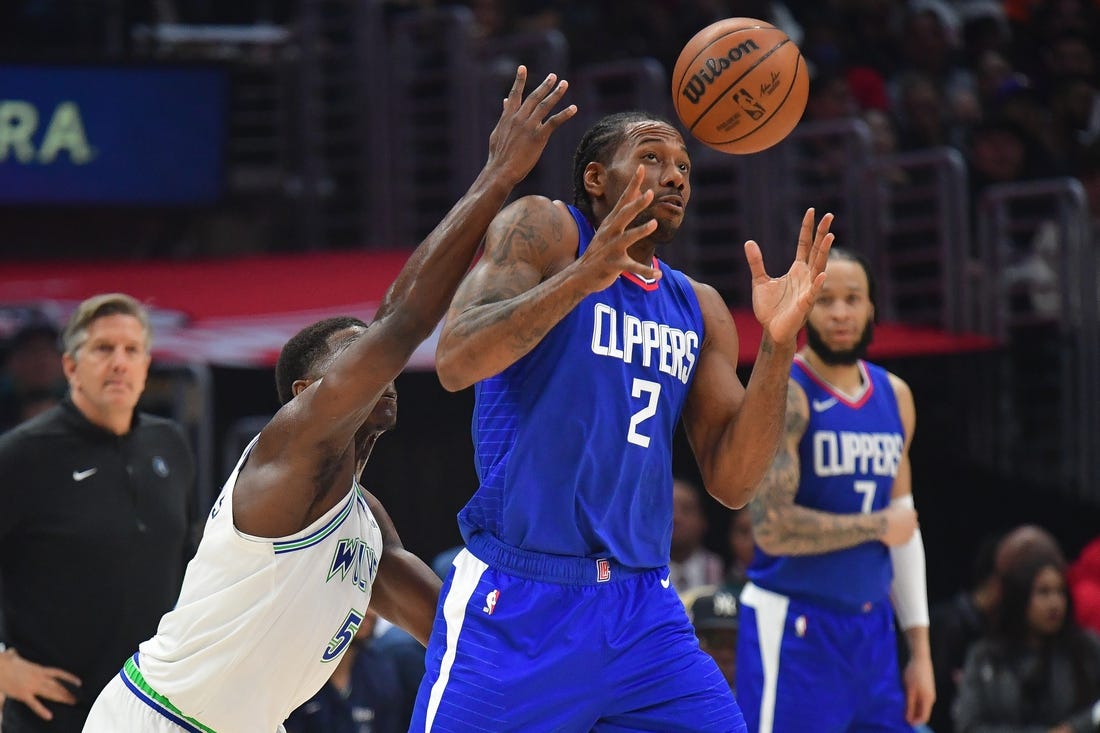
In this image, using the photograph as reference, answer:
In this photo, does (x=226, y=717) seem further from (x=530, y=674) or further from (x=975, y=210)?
(x=975, y=210)

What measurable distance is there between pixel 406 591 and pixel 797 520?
5.93 ft

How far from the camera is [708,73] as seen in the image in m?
5.06

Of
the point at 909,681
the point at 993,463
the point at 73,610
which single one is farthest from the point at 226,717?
the point at 993,463

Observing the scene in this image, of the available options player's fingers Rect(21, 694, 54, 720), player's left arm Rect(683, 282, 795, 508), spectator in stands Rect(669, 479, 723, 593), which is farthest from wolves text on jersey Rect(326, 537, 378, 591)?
spectator in stands Rect(669, 479, 723, 593)

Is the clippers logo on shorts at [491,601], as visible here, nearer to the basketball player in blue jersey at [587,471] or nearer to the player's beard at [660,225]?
the basketball player in blue jersey at [587,471]

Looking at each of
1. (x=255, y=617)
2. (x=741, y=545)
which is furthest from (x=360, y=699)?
(x=255, y=617)

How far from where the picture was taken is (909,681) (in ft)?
20.2

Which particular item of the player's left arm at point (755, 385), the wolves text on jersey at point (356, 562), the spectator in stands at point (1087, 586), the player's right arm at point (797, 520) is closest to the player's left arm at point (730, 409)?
the player's left arm at point (755, 385)

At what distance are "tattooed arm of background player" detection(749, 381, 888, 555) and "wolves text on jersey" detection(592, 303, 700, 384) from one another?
1600 millimetres

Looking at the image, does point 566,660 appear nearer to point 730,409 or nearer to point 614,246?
point 730,409

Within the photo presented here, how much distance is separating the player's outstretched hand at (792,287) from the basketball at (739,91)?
685 millimetres

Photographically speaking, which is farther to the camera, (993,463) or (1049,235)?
(1049,235)

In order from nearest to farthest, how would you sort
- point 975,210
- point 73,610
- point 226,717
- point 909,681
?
point 226,717, point 73,610, point 909,681, point 975,210

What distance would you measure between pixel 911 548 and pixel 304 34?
826 cm
